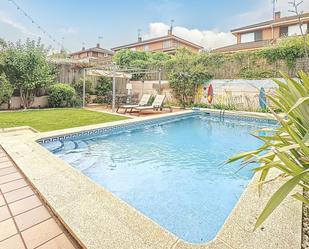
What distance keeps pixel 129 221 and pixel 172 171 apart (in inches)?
108

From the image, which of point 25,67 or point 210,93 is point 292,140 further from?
point 210,93

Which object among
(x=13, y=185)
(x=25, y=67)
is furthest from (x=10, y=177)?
(x=25, y=67)

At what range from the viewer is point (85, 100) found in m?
14.7

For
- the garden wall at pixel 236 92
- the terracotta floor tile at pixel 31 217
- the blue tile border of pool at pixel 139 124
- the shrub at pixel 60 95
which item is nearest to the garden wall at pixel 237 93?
the garden wall at pixel 236 92

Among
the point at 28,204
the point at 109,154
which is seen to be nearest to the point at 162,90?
the point at 109,154

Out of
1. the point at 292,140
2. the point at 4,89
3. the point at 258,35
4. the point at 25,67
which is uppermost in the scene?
the point at 258,35

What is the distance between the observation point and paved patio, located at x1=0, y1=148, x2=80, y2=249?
2020 mm

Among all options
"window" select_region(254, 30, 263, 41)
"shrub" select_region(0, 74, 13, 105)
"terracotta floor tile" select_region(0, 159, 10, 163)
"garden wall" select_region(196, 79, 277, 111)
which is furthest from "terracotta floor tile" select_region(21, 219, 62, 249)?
"window" select_region(254, 30, 263, 41)

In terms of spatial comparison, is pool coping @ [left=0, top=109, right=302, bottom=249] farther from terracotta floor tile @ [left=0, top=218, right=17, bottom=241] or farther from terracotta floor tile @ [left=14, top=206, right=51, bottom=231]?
terracotta floor tile @ [left=0, top=218, right=17, bottom=241]

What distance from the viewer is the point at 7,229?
222cm

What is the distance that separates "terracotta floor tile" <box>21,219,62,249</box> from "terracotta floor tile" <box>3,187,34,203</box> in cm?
80

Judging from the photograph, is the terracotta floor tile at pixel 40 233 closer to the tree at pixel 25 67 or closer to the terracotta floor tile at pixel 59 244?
the terracotta floor tile at pixel 59 244

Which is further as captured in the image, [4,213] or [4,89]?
[4,89]

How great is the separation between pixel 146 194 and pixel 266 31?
26.3 meters
